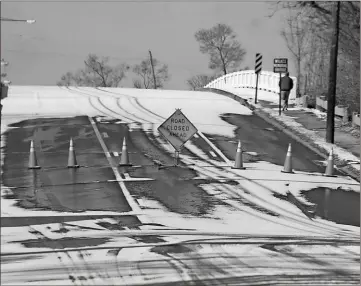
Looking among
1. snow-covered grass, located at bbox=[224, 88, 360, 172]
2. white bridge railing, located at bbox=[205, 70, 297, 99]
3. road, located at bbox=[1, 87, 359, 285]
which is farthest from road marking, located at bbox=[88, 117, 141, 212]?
white bridge railing, located at bbox=[205, 70, 297, 99]

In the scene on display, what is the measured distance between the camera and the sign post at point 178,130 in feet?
53.3

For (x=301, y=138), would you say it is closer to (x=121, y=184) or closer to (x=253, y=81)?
(x=121, y=184)

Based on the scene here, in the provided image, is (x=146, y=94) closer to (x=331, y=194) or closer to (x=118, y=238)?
(x=331, y=194)

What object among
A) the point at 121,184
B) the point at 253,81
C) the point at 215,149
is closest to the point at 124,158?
the point at 121,184

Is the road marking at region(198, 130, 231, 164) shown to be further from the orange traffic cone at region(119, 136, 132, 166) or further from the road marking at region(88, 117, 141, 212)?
the road marking at region(88, 117, 141, 212)

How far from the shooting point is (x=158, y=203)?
1221 cm

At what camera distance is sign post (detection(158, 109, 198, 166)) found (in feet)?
53.3

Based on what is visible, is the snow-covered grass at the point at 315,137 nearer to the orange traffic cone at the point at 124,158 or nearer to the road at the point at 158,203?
the road at the point at 158,203

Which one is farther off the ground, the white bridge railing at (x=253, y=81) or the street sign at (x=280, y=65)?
the street sign at (x=280, y=65)

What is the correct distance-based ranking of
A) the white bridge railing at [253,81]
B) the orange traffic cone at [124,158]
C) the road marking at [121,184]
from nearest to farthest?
the road marking at [121,184] → the orange traffic cone at [124,158] → the white bridge railing at [253,81]

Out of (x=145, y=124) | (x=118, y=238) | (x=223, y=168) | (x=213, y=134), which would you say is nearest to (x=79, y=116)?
(x=145, y=124)

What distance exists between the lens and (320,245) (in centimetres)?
959

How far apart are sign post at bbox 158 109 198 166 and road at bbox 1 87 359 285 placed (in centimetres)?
62

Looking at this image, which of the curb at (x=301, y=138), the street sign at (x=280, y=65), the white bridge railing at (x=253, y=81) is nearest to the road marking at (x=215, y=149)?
the curb at (x=301, y=138)
